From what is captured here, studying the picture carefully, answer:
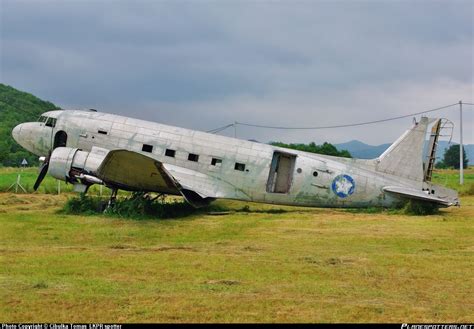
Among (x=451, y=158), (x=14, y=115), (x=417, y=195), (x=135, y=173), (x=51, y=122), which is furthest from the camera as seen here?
(x=451, y=158)

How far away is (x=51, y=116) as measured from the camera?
1955 cm

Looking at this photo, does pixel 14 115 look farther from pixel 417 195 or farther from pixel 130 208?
pixel 417 195

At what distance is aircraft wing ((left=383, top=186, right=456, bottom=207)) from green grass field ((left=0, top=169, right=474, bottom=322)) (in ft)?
6.43

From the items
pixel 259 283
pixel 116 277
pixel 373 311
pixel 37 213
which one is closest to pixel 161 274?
pixel 116 277

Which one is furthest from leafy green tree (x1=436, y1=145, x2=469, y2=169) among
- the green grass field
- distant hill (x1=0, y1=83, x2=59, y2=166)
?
the green grass field

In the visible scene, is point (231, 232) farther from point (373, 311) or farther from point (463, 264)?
point (373, 311)

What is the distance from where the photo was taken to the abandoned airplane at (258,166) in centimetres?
1845

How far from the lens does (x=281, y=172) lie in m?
19.0

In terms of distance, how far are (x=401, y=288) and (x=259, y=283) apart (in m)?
2.20

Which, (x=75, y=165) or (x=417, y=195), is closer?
(x=75, y=165)

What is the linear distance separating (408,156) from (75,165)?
11945mm

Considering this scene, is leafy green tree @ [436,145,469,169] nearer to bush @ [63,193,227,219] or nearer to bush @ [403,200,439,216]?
bush @ [403,200,439,216]

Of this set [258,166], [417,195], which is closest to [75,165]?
[258,166]

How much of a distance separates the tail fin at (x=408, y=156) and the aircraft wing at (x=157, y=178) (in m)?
5.74
